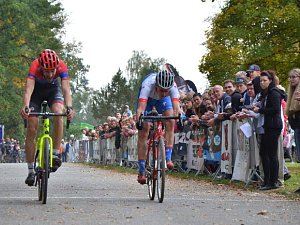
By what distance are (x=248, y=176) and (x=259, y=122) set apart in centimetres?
130

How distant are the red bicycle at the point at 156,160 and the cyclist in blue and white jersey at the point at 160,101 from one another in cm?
21

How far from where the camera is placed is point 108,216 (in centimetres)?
964

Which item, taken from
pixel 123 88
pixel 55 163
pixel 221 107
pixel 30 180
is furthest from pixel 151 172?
pixel 123 88

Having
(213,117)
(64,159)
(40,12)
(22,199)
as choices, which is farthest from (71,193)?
(40,12)

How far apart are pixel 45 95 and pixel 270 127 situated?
3.74 meters

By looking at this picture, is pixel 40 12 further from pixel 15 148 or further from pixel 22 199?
pixel 22 199

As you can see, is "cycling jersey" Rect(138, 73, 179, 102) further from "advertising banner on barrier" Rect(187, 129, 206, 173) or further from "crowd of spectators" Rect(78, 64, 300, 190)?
"advertising banner on barrier" Rect(187, 129, 206, 173)

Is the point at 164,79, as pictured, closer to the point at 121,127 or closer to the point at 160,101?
the point at 160,101

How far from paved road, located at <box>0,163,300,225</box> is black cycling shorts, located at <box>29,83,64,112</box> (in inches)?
50.3

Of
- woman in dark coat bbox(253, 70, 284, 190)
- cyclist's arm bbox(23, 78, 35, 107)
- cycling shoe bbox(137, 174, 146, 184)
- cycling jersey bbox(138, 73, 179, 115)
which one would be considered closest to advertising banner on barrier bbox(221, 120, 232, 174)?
woman in dark coat bbox(253, 70, 284, 190)

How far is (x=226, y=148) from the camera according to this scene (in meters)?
Result: 17.5

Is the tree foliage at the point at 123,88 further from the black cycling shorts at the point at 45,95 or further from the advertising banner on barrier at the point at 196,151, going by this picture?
the black cycling shorts at the point at 45,95

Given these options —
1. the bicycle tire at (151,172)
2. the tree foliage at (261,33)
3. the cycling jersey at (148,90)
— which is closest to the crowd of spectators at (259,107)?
the cycling jersey at (148,90)

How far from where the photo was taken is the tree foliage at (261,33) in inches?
1359
